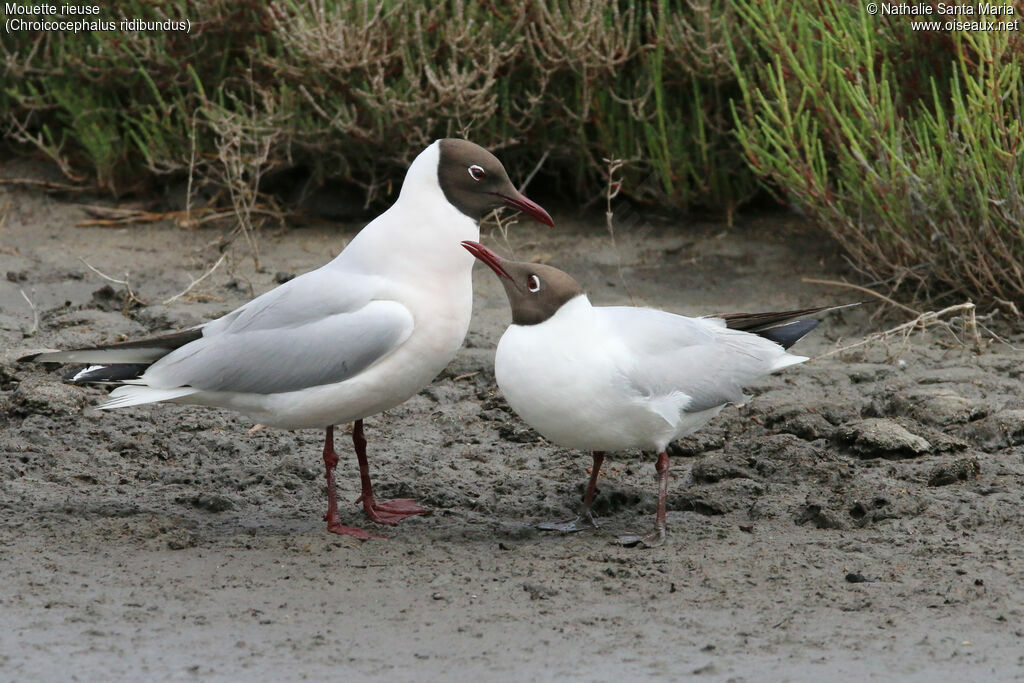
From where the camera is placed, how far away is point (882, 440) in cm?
498

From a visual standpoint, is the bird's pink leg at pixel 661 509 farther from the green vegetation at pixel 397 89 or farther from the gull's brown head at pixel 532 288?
the green vegetation at pixel 397 89

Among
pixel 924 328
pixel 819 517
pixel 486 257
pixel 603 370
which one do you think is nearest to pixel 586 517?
pixel 603 370

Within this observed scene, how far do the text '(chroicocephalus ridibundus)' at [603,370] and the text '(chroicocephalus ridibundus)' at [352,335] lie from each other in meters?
0.20

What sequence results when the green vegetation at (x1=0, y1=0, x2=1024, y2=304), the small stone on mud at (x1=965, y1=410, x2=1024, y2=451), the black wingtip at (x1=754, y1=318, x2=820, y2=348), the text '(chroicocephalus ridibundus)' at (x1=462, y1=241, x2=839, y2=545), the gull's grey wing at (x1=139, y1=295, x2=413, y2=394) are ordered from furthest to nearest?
the green vegetation at (x1=0, y1=0, x2=1024, y2=304)
the small stone on mud at (x1=965, y1=410, x2=1024, y2=451)
the black wingtip at (x1=754, y1=318, x2=820, y2=348)
the gull's grey wing at (x1=139, y1=295, x2=413, y2=394)
the text '(chroicocephalus ridibundus)' at (x1=462, y1=241, x2=839, y2=545)

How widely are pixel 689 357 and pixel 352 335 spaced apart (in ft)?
3.90

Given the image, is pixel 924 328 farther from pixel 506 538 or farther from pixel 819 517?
pixel 506 538

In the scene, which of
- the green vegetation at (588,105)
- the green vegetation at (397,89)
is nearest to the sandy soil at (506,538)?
the green vegetation at (588,105)

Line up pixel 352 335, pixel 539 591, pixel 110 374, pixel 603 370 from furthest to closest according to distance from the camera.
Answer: pixel 110 374 < pixel 352 335 < pixel 603 370 < pixel 539 591

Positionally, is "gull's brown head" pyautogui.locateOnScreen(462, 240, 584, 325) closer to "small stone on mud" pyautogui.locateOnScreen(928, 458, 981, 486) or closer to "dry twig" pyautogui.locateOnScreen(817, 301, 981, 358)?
"small stone on mud" pyautogui.locateOnScreen(928, 458, 981, 486)

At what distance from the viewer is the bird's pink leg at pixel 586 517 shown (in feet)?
15.0

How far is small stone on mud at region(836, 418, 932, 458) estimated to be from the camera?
16.3 feet

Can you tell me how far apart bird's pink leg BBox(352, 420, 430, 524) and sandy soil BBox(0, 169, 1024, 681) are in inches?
2.5

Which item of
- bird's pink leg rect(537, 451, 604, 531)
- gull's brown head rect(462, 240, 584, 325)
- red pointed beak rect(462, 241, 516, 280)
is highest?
red pointed beak rect(462, 241, 516, 280)

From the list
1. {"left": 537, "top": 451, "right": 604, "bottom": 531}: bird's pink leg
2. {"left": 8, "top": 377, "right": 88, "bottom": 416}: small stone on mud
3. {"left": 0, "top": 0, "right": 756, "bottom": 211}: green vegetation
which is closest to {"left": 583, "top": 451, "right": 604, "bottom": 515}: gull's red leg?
{"left": 537, "top": 451, "right": 604, "bottom": 531}: bird's pink leg
